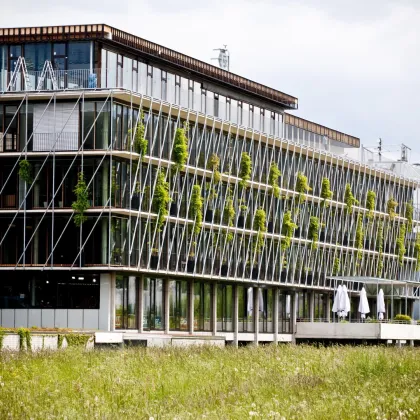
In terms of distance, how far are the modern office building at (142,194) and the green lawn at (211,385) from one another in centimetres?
2547

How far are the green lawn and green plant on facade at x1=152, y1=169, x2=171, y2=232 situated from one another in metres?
27.5

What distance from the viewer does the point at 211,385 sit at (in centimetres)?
2994

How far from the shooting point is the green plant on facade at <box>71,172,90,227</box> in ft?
214

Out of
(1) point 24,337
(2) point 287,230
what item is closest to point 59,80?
(1) point 24,337

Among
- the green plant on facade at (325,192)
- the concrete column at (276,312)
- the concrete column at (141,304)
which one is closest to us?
the concrete column at (141,304)

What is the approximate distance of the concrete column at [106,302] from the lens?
66062 millimetres

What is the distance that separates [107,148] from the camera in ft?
216

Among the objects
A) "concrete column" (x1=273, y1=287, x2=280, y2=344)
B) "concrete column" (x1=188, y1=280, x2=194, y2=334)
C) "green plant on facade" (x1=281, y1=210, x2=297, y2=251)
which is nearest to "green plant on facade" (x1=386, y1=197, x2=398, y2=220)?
"concrete column" (x1=273, y1=287, x2=280, y2=344)

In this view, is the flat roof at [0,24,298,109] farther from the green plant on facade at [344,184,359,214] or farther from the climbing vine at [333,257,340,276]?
the climbing vine at [333,257,340,276]

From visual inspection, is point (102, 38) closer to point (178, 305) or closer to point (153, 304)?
point (153, 304)

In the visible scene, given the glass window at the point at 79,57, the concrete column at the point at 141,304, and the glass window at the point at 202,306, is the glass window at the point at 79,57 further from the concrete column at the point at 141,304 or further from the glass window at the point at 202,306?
the glass window at the point at 202,306

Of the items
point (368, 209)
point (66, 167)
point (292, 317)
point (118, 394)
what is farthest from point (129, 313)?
point (118, 394)

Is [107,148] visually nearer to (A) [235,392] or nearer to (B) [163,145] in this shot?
(B) [163,145]

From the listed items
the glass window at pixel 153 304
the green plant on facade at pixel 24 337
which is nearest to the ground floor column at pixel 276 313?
the glass window at pixel 153 304
